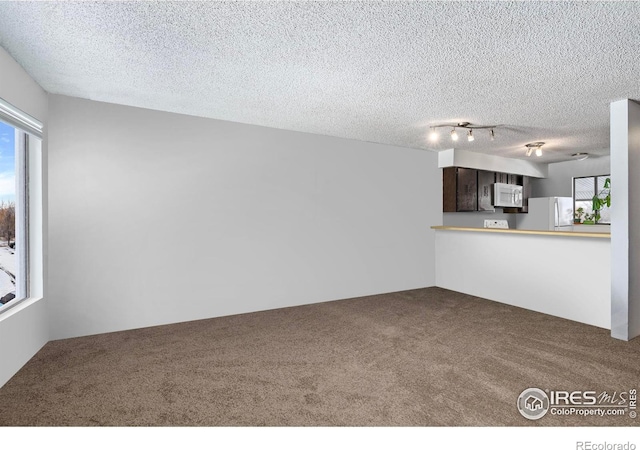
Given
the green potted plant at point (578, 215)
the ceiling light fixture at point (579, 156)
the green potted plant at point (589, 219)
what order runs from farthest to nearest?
1. the green potted plant at point (578, 215)
2. the green potted plant at point (589, 219)
3. the ceiling light fixture at point (579, 156)

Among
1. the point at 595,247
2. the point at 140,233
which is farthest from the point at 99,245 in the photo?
the point at 595,247

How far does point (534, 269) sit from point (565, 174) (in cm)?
417

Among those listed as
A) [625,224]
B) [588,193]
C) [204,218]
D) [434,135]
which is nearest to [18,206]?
[204,218]

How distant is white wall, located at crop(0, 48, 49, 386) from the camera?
2.38m

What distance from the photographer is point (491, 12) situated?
6.30ft

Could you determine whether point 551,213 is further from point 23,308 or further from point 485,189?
point 23,308

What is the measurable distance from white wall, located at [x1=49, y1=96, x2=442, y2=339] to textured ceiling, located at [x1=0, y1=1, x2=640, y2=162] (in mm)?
417

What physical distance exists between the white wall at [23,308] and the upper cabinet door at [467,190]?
19.3ft

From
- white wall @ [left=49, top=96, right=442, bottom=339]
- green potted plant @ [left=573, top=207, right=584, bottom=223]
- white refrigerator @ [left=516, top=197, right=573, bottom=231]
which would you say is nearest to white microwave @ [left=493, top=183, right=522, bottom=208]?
white refrigerator @ [left=516, top=197, right=573, bottom=231]

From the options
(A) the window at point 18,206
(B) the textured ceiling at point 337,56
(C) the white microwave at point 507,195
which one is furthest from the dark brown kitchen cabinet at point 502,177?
(A) the window at point 18,206

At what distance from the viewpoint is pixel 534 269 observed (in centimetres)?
429

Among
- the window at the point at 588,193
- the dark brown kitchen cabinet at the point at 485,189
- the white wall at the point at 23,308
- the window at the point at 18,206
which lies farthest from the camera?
the window at the point at 588,193

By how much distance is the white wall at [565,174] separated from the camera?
661 cm

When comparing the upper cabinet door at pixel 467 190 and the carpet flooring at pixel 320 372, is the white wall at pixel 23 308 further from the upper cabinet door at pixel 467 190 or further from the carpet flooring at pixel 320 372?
the upper cabinet door at pixel 467 190
